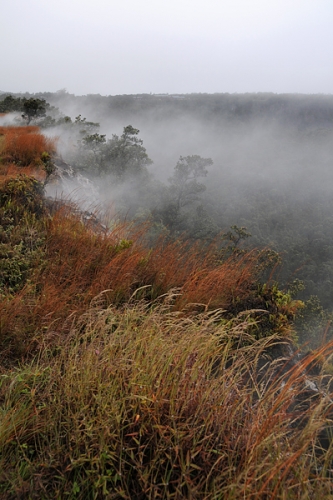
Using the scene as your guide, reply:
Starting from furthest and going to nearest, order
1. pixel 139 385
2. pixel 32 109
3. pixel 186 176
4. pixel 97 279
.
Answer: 1. pixel 186 176
2. pixel 32 109
3. pixel 97 279
4. pixel 139 385

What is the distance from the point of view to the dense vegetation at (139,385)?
1.39m

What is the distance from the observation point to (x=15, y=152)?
731 cm

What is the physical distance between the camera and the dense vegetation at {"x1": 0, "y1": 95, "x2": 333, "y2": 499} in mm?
1391

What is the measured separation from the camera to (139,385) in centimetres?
167

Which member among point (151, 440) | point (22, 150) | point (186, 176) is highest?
point (22, 150)

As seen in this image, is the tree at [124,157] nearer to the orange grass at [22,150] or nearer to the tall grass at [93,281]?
the orange grass at [22,150]

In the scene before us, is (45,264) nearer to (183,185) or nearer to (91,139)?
(91,139)

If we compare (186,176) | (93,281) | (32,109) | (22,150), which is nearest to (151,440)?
(93,281)

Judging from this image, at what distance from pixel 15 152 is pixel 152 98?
131586 millimetres

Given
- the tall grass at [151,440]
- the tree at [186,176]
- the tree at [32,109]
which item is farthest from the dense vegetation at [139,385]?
the tree at [186,176]

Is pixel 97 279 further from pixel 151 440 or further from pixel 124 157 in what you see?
pixel 124 157

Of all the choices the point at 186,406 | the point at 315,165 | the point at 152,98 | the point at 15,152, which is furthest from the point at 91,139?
the point at 152,98

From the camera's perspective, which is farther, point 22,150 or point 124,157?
point 124,157

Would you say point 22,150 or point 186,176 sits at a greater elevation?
point 22,150
